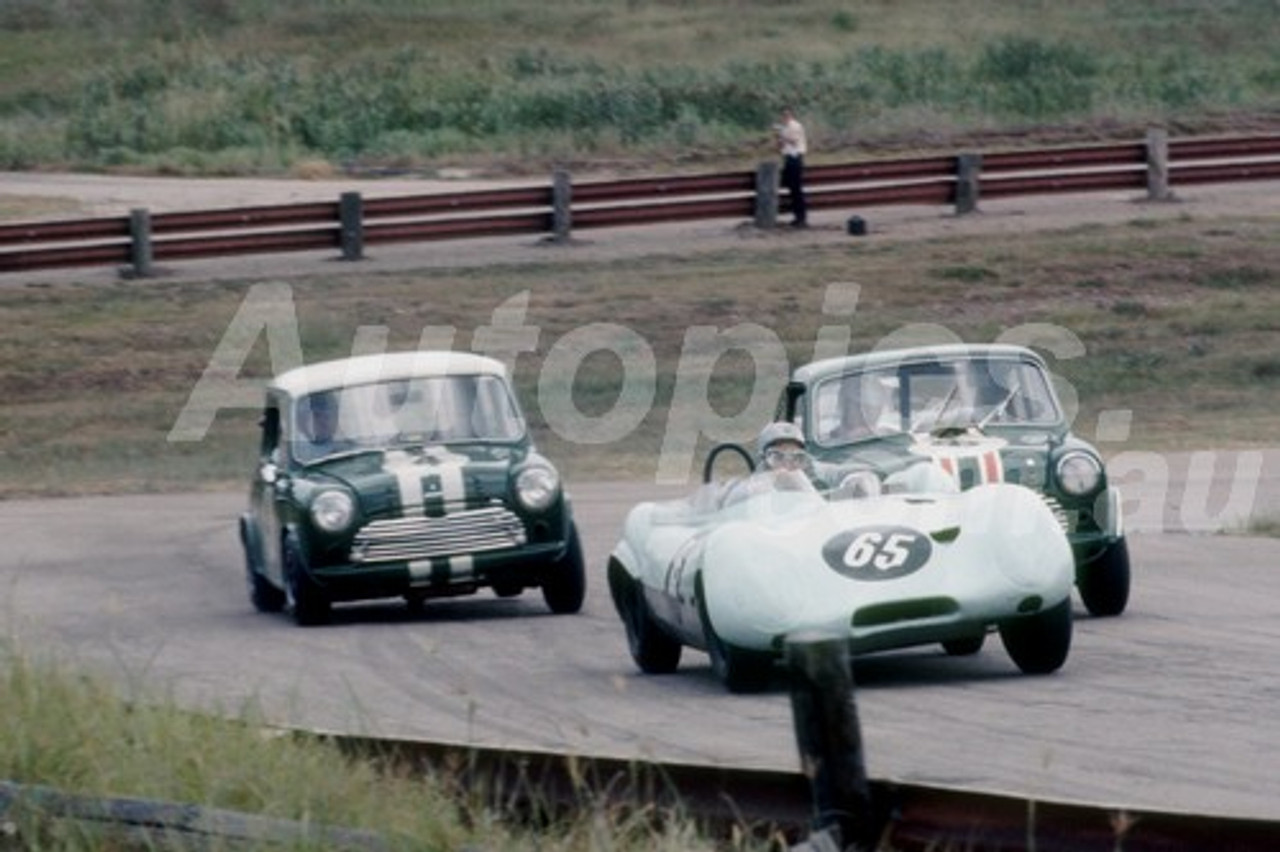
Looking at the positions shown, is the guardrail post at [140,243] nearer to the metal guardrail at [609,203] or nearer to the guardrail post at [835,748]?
the metal guardrail at [609,203]

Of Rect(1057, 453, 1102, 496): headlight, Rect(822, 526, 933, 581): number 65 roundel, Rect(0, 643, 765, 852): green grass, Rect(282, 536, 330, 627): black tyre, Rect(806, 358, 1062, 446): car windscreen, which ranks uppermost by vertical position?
Rect(0, 643, 765, 852): green grass

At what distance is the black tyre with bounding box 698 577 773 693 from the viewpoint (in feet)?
41.5

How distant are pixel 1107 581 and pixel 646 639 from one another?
2760 mm

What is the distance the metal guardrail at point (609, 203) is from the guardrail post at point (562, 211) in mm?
13

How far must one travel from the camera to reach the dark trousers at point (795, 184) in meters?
39.4

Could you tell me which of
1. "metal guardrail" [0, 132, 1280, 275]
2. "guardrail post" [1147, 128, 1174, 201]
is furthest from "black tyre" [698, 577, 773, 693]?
"guardrail post" [1147, 128, 1174, 201]

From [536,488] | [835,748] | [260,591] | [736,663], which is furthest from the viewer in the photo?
[260,591]

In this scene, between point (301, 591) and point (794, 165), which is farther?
point (794, 165)

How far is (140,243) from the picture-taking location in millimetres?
37906

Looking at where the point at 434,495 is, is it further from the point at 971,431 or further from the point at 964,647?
the point at 964,647

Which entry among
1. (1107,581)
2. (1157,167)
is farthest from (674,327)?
(1107,581)

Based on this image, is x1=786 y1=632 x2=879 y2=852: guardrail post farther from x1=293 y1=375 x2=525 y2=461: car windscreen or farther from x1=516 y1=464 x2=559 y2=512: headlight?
x1=293 y1=375 x2=525 y2=461: car windscreen

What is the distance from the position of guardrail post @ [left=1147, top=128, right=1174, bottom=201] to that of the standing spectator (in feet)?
15.7

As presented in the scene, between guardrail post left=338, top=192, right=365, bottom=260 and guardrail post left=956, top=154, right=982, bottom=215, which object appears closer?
guardrail post left=338, top=192, right=365, bottom=260
